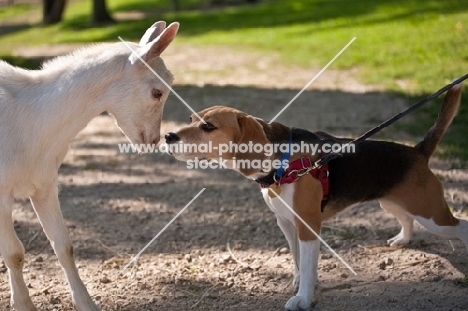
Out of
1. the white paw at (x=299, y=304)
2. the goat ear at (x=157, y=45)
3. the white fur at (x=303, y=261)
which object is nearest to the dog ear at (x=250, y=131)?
the white fur at (x=303, y=261)

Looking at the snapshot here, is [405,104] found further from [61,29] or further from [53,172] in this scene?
[61,29]

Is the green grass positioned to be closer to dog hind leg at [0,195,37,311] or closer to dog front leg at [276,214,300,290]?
dog front leg at [276,214,300,290]

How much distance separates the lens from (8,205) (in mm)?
4363

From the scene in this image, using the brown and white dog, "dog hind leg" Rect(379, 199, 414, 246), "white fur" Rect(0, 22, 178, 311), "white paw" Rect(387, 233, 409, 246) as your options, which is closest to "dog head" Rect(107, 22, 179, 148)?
"white fur" Rect(0, 22, 178, 311)

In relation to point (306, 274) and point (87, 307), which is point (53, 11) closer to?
point (87, 307)

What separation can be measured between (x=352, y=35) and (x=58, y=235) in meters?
13.4

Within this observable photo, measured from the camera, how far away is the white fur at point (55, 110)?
439 cm

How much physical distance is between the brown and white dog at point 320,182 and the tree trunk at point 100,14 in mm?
22309

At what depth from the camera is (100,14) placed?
85.8 feet

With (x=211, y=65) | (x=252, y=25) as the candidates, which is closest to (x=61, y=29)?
(x=252, y=25)

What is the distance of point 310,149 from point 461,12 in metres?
15.3

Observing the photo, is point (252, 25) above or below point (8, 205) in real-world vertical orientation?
above

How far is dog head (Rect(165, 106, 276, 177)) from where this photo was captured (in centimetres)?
446

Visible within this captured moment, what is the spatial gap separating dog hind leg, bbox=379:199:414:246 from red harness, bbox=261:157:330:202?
72cm
